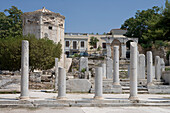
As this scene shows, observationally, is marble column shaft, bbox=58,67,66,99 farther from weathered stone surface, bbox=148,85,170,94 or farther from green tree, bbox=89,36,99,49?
green tree, bbox=89,36,99,49

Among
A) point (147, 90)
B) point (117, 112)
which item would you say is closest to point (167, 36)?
point (147, 90)

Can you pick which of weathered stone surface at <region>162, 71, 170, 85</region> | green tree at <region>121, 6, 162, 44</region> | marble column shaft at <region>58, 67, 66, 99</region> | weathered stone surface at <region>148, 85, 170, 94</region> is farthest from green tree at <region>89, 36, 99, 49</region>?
marble column shaft at <region>58, 67, 66, 99</region>

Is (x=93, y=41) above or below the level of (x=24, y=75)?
above

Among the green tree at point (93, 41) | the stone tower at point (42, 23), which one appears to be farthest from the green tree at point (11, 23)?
the green tree at point (93, 41)

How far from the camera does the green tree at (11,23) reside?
4159 centimetres

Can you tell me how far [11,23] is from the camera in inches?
1682

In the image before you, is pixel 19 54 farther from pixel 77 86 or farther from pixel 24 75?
pixel 24 75

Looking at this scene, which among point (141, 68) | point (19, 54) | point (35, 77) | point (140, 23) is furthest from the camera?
point (140, 23)

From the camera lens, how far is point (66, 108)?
9789 millimetres

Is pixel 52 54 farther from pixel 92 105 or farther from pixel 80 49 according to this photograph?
pixel 80 49

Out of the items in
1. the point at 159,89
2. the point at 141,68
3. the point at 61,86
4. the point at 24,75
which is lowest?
the point at 159,89

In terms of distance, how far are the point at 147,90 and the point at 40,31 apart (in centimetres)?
2096

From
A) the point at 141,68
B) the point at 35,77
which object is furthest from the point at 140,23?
the point at 35,77

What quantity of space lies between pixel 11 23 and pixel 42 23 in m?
13.3
